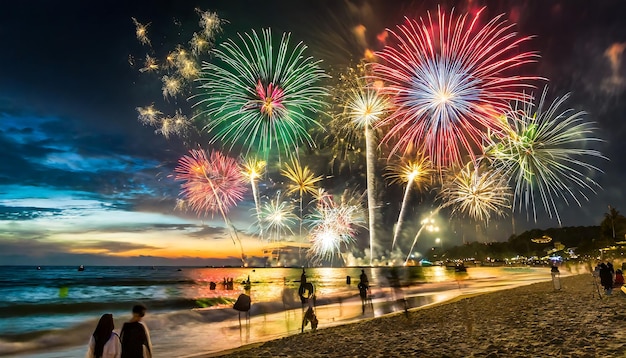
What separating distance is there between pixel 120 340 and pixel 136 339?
0.27 meters

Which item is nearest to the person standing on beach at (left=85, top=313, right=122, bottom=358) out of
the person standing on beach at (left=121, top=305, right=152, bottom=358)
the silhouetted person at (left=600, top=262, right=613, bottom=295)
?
the person standing on beach at (left=121, top=305, right=152, bottom=358)

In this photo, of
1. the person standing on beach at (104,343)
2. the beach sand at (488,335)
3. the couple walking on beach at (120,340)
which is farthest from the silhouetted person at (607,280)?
the person standing on beach at (104,343)

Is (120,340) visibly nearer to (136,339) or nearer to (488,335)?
(136,339)

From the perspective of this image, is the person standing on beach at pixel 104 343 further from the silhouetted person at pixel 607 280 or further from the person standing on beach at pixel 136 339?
the silhouetted person at pixel 607 280

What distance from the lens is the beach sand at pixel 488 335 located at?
33.7 feet

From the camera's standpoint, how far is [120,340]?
297 inches

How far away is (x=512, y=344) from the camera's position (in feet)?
36.0

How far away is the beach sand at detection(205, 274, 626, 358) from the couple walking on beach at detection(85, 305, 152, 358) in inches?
260

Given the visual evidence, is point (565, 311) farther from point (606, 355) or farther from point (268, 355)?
point (268, 355)

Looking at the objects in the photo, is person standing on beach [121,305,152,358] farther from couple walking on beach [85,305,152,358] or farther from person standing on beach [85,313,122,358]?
person standing on beach [85,313,122,358]

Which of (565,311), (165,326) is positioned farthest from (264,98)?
(565,311)


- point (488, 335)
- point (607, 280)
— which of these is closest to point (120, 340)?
point (488, 335)

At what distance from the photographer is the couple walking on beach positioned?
716cm

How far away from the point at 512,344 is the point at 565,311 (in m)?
6.13
